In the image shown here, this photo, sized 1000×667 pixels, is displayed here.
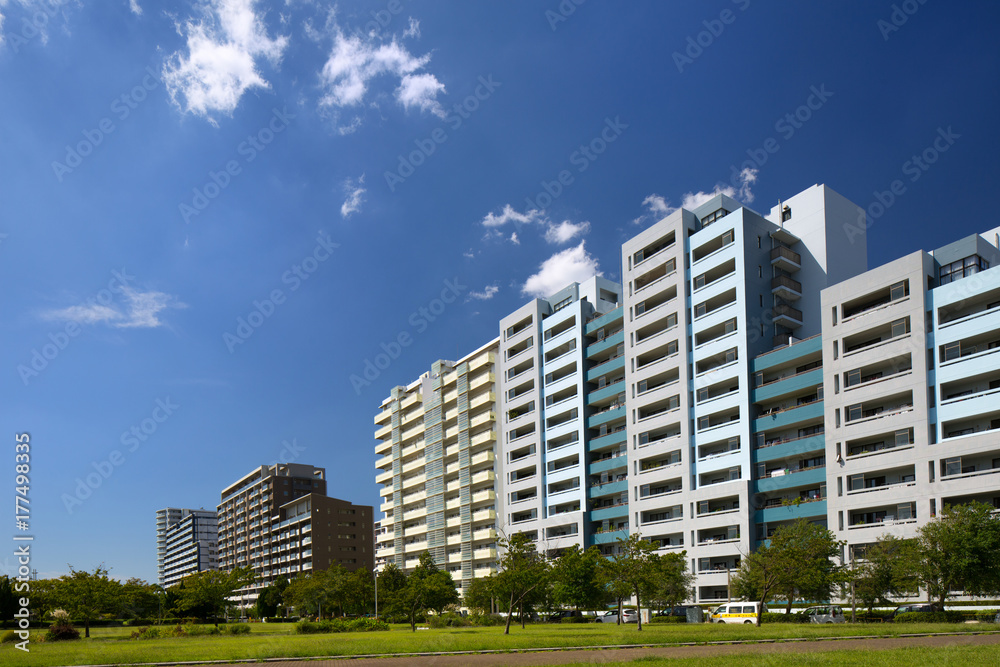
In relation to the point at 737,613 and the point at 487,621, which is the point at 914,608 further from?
the point at 487,621

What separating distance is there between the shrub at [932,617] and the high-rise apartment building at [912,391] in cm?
834

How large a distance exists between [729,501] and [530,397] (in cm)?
3520

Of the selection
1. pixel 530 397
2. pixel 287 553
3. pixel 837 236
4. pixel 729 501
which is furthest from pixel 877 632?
pixel 287 553

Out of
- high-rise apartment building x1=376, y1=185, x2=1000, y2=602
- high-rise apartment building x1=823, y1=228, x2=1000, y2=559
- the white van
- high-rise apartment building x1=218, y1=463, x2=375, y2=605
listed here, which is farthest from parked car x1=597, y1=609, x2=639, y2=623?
high-rise apartment building x1=218, y1=463, x2=375, y2=605

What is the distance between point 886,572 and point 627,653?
1290 inches

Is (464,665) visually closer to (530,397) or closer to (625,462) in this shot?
(625,462)

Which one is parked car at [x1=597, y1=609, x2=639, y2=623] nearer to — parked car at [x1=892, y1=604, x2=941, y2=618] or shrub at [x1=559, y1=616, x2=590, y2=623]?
shrub at [x1=559, y1=616, x2=590, y2=623]

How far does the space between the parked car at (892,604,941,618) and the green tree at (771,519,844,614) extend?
392 cm

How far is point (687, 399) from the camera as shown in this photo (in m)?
76.2

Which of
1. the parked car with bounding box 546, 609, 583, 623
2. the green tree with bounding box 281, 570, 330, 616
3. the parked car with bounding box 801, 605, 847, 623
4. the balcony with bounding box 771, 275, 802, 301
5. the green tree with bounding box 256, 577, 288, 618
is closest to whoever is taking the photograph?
the parked car with bounding box 801, 605, 847, 623

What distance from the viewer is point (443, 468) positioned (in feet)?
397

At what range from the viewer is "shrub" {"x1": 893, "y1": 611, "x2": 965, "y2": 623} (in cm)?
4725

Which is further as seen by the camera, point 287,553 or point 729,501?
point 287,553

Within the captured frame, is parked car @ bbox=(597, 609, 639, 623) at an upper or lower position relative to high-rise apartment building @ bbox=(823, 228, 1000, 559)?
lower
